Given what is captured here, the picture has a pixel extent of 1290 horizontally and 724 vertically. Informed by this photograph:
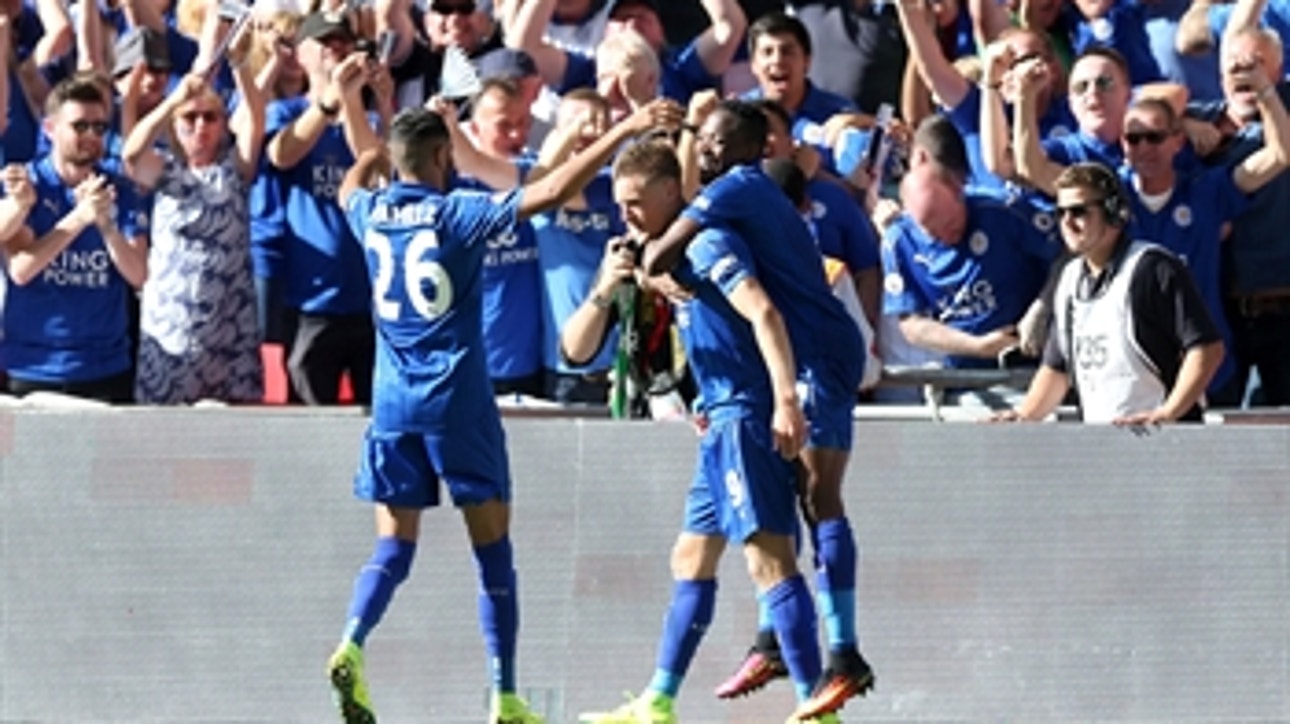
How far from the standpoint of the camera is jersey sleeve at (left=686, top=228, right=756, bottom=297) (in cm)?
950

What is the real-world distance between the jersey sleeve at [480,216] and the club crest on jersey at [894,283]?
2.31 metres

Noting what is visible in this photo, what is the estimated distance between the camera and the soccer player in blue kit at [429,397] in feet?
32.9

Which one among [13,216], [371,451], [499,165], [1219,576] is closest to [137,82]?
[13,216]

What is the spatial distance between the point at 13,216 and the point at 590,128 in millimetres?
2482

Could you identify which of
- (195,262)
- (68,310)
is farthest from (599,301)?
(68,310)

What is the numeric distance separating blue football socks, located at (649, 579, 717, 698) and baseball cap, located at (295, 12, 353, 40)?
332cm

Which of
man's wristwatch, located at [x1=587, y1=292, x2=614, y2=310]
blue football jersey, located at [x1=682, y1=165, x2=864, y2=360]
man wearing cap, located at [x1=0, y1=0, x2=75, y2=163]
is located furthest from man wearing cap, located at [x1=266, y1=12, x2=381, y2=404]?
blue football jersey, located at [x1=682, y1=165, x2=864, y2=360]

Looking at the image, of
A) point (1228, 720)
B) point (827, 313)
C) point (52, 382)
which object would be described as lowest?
point (1228, 720)

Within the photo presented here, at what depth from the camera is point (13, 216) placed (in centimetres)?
1190

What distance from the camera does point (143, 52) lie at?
42.1ft

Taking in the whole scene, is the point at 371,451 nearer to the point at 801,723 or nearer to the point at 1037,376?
the point at 801,723

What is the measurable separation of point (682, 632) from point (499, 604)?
690mm

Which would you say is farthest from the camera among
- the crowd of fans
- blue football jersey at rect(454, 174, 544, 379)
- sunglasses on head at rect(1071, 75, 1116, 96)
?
blue football jersey at rect(454, 174, 544, 379)

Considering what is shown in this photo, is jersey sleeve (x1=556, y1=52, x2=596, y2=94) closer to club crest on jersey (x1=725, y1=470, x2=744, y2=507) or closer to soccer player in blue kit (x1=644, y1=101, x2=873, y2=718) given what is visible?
soccer player in blue kit (x1=644, y1=101, x2=873, y2=718)
